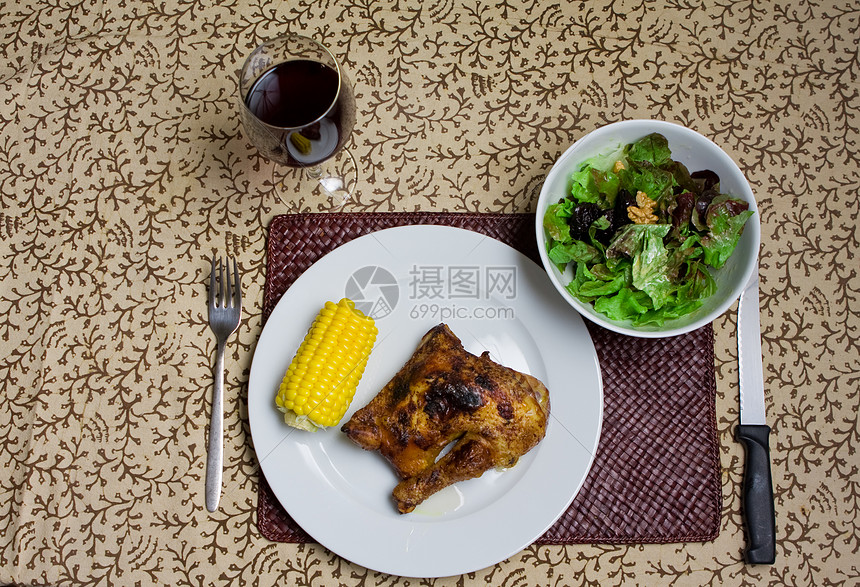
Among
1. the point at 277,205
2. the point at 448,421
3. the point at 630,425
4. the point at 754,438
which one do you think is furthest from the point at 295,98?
the point at 754,438

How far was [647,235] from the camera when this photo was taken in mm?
1896

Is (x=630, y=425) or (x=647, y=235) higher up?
(x=647, y=235)

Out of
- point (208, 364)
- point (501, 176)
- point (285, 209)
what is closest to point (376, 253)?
point (285, 209)

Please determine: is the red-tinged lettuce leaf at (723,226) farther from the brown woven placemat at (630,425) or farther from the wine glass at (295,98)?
the wine glass at (295,98)

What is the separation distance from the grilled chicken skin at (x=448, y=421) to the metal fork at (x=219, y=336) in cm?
48

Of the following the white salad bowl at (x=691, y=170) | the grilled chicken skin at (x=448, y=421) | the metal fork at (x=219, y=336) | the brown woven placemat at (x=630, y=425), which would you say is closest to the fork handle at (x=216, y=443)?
the metal fork at (x=219, y=336)

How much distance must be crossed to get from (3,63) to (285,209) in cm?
125

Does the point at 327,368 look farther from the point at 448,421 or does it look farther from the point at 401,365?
the point at 448,421

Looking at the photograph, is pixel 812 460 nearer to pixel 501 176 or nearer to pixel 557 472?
pixel 557 472

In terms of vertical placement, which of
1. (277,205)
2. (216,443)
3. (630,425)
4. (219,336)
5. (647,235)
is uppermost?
(647,235)

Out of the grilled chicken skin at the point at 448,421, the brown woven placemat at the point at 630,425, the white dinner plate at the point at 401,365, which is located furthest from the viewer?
the brown woven placemat at the point at 630,425

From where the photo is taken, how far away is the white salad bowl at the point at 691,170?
1898 mm

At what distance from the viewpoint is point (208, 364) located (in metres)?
2.18

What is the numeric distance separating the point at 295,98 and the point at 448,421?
1053 millimetres
